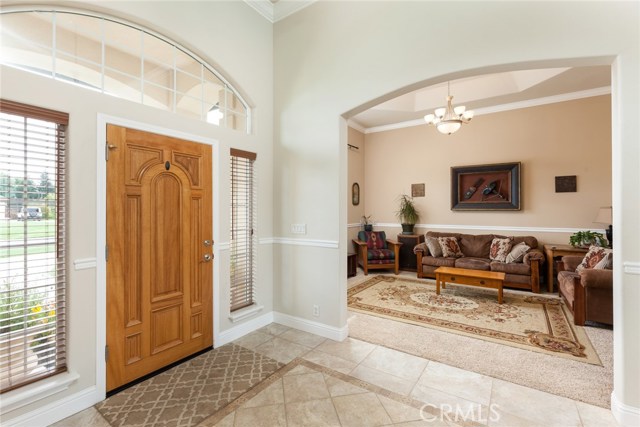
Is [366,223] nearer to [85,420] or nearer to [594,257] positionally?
[594,257]

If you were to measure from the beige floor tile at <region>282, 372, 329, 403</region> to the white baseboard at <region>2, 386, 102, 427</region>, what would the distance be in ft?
4.63

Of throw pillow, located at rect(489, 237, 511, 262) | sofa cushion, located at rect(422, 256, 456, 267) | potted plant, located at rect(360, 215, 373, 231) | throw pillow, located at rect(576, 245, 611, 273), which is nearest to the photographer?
throw pillow, located at rect(576, 245, 611, 273)

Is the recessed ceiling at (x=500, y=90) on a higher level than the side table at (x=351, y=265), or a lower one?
higher

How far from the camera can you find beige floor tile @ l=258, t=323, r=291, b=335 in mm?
3376

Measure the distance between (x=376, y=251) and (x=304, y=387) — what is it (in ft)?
14.0

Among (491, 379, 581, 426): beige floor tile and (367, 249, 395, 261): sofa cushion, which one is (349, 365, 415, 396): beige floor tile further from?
(367, 249, 395, 261): sofa cushion

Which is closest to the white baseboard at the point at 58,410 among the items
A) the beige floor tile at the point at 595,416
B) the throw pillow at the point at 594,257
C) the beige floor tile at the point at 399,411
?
the beige floor tile at the point at 399,411

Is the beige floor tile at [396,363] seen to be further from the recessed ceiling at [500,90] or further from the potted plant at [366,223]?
the potted plant at [366,223]

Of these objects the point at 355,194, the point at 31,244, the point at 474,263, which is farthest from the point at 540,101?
the point at 31,244

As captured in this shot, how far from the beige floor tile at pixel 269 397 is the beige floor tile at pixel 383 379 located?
0.64 metres

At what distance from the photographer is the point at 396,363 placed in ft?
8.80

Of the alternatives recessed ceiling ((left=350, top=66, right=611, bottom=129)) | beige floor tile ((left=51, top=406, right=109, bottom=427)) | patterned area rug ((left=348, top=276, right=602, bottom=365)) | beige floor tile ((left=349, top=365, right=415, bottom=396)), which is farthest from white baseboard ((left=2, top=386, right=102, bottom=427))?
recessed ceiling ((left=350, top=66, right=611, bottom=129))

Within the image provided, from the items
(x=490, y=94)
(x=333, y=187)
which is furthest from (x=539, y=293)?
(x=333, y=187)

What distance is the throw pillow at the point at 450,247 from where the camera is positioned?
564 centimetres
